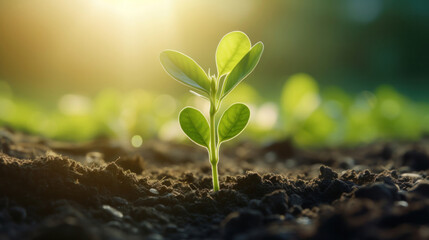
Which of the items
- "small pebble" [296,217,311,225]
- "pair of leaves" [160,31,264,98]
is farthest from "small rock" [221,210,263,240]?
"pair of leaves" [160,31,264,98]

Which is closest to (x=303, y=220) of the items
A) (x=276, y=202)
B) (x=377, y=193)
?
(x=276, y=202)

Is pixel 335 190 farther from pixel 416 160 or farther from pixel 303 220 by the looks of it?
pixel 416 160

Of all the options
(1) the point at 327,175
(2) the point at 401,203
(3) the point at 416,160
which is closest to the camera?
(2) the point at 401,203

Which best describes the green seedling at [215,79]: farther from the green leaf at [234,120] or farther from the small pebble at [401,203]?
the small pebble at [401,203]

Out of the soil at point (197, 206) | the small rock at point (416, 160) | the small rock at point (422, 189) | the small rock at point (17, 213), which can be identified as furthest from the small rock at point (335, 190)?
the small rock at point (416, 160)

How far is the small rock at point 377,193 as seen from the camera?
4.35ft

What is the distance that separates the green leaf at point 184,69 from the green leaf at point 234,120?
120 millimetres

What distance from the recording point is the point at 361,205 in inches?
43.8

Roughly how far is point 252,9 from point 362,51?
3.00 m

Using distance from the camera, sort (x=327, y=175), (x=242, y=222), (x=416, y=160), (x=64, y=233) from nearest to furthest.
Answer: (x=64, y=233)
(x=242, y=222)
(x=327, y=175)
(x=416, y=160)

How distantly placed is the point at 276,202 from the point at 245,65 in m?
0.47

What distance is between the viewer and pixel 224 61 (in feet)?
→ 5.05

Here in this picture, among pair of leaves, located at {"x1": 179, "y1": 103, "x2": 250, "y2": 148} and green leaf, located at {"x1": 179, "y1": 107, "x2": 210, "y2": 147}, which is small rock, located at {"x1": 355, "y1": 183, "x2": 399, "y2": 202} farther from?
green leaf, located at {"x1": 179, "y1": 107, "x2": 210, "y2": 147}

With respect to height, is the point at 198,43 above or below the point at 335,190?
above
